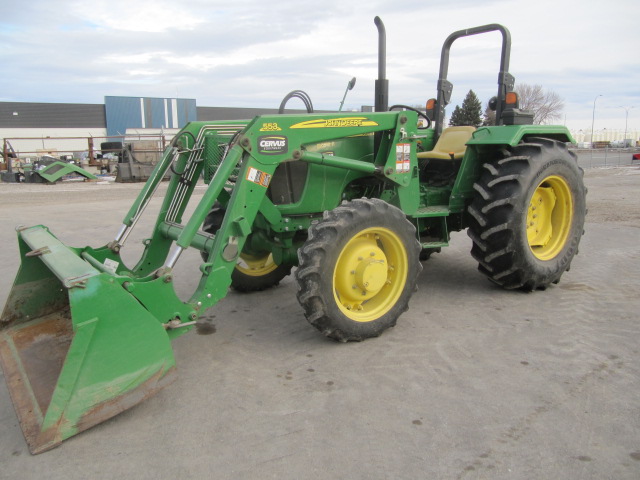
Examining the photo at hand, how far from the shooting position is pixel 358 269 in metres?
4.03

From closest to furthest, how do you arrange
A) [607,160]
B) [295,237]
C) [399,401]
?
[399,401]
[295,237]
[607,160]

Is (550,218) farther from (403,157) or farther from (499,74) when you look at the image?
(403,157)

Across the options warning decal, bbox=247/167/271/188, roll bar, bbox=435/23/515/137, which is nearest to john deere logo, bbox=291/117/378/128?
warning decal, bbox=247/167/271/188

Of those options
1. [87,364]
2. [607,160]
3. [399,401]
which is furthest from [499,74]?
[607,160]

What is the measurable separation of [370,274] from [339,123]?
121 centimetres

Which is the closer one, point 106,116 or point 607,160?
point 607,160

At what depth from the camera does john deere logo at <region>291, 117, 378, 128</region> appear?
13.5 ft

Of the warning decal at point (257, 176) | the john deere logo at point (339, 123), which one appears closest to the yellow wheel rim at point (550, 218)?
the john deere logo at point (339, 123)

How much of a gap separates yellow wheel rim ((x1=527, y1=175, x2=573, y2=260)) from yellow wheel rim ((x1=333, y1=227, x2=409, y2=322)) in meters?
1.84

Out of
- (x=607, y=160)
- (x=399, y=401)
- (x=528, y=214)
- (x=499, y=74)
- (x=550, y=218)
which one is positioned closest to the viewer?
(x=399, y=401)

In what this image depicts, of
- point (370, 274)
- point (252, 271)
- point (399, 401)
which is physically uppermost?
point (370, 274)

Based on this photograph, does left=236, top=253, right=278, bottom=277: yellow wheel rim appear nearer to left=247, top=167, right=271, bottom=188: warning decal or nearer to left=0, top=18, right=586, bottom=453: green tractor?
left=0, top=18, right=586, bottom=453: green tractor

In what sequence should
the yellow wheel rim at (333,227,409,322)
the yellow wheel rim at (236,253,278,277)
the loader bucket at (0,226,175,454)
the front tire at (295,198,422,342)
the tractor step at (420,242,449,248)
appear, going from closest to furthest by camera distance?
the loader bucket at (0,226,175,454) < the front tire at (295,198,422,342) < the yellow wheel rim at (333,227,409,322) < the tractor step at (420,242,449,248) < the yellow wheel rim at (236,253,278,277)

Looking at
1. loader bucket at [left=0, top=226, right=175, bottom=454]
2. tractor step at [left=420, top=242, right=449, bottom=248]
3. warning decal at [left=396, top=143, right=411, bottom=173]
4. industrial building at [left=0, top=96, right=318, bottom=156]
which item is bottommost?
loader bucket at [left=0, top=226, right=175, bottom=454]
